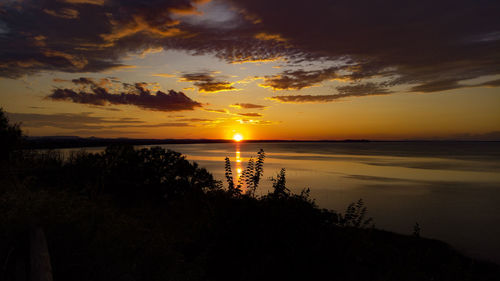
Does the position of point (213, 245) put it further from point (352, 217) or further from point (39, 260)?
point (352, 217)

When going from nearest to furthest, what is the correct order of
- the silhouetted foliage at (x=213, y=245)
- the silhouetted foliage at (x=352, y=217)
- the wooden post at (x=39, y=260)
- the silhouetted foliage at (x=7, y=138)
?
the wooden post at (x=39, y=260)
the silhouetted foliage at (x=213, y=245)
the silhouetted foliage at (x=352, y=217)
the silhouetted foliage at (x=7, y=138)

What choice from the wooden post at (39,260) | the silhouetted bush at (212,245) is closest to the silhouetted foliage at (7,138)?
the silhouetted bush at (212,245)

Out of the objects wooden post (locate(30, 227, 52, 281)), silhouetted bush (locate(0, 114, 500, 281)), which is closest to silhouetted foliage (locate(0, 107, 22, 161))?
silhouetted bush (locate(0, 114, 500, 281))

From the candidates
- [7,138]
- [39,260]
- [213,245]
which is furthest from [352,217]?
[7,138]

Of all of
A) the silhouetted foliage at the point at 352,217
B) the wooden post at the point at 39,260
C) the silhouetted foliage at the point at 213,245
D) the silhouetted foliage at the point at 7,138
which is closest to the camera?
the wooden post at the point at 39,260

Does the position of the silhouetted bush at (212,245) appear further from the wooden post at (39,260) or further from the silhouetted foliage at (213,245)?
the wooden post at (39,260)

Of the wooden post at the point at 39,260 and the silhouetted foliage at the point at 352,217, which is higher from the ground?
the wooden post at the point at 39,260

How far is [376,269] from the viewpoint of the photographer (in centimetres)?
691

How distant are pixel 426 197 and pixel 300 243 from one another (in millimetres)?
32049

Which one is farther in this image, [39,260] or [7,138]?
[7,138]

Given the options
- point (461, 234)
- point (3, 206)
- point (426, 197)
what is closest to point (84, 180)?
point (3, 206)

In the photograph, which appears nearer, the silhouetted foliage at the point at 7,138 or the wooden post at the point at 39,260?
the wooden post at the point at 39,260

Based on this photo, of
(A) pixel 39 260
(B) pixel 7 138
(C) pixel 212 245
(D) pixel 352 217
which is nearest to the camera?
(A) pixel 39 260

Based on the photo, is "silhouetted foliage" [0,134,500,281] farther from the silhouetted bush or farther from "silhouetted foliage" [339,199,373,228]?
"silhouetted foliage" [339,199,373,228]
